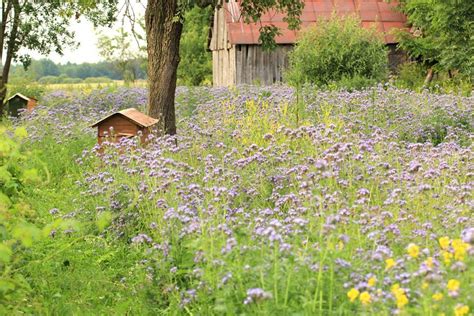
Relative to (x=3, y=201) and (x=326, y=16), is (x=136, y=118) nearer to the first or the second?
(x=3, y=201)

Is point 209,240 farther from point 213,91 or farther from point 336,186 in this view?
point 213,91

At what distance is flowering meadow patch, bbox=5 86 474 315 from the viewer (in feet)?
13.4

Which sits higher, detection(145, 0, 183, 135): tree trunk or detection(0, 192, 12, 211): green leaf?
detection(145, 0, 183, 135): tree trunk

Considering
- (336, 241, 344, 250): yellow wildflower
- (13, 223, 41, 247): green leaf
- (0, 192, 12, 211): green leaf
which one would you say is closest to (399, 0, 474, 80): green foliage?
(336, 241, 344, 250): yellow wildflower

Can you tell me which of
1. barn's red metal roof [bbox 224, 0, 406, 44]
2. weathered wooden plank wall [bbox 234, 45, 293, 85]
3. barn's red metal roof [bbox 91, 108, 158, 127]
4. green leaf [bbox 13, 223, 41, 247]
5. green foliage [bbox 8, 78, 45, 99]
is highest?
barn's red metal roof [bbox 224, 0, 406, 44]

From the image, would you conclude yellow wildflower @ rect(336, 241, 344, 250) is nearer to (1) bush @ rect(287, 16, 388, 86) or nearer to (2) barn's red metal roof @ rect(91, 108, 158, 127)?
(2) barn's red metal roof @ rect(91, 108, 158, 127)

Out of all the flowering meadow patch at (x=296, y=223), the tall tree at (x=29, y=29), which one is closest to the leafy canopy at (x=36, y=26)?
the tall tree at (x=29, y=29)

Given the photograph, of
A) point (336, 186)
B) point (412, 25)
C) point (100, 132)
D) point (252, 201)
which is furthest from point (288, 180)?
point (412, 25)

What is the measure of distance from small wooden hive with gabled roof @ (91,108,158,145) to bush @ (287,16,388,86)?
10.5m

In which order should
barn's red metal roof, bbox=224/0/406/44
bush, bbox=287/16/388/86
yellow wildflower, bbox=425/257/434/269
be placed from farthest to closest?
barn's red metal roof, bbox=224/0/406/44
bush, bbox=287/16/388/86
yellow wildflower, bbox=425/257/434/269

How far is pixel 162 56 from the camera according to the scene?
11734 millimetres

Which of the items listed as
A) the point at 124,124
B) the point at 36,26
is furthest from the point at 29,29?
the point at 124,124

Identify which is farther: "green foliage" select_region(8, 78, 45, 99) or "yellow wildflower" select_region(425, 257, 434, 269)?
"green foliage" select_region(8, 78, 45, 99)

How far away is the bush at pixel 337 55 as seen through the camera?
21078 mm
